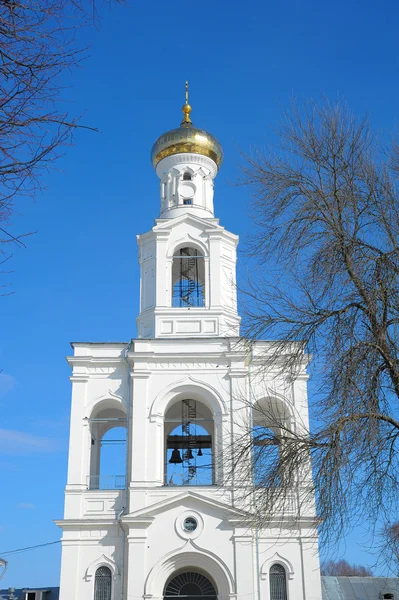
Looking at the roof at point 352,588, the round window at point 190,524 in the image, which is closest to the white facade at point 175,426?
the round window at point 190,524

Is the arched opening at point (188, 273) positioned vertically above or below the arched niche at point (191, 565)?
above

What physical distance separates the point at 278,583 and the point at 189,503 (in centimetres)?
272

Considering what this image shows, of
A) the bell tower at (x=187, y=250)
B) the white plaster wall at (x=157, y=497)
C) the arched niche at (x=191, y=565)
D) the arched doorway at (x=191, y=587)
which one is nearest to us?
the arched niche at (x=191, y=565)

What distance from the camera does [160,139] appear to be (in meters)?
23.2

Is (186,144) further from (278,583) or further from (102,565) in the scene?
(278,583)

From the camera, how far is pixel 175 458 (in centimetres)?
2064

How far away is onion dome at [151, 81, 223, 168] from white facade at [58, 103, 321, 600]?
23 centimetres

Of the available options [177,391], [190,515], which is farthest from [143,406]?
[190,515]

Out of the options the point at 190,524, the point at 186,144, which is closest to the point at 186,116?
the point at 186,144

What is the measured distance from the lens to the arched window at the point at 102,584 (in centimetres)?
1806

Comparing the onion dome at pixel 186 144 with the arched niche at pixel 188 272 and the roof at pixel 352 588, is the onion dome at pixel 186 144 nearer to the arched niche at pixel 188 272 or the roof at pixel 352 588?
the arched niche at pixel 188 272

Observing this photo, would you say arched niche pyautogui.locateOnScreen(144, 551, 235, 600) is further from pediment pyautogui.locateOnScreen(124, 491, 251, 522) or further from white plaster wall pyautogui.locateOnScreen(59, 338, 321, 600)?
pediment pyautogui.locateOnScreen(124, 491, 251, 522)

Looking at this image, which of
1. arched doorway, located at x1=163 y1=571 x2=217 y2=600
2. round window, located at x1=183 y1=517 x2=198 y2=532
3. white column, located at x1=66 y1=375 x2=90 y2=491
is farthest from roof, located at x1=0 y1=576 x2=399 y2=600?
white column, located at x1=66 y1=375 x2=90 y2=491

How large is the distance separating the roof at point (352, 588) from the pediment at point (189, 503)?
535 cm
